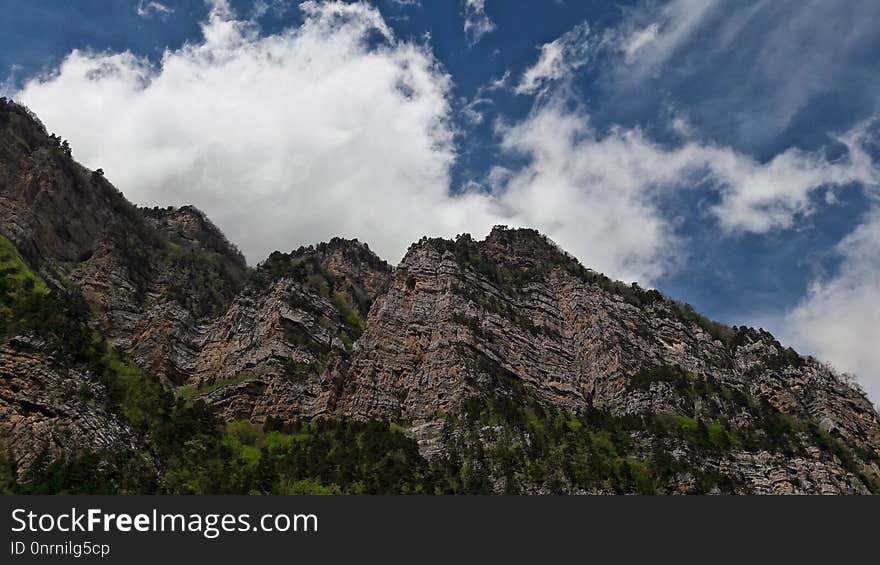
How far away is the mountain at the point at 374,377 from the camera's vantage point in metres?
71.9

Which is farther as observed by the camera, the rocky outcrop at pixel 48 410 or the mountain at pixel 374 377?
the mountain at pixel 374 377

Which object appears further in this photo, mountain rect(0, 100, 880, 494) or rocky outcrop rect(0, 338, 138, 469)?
mountain rect(0, 100, 880, 494)

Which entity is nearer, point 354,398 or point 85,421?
point 85,421

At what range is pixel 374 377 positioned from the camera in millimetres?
103125

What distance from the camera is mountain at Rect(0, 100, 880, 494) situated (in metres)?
71.9

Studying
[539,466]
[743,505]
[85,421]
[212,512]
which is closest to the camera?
[212,512]

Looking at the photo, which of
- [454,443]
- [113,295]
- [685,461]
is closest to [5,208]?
[113,295]

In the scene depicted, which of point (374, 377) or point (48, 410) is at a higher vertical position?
point (374, 377)

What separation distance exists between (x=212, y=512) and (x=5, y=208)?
96.5 meters

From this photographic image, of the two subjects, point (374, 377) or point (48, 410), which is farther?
point (374, 377)

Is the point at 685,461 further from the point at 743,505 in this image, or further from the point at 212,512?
the point at 212,512

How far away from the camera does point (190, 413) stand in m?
88.3

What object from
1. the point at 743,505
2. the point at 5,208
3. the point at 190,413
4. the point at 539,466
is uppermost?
the point at 5,208

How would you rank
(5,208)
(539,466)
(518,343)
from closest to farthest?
1. (539,466)
2. (5,208)
3. (518,343)
